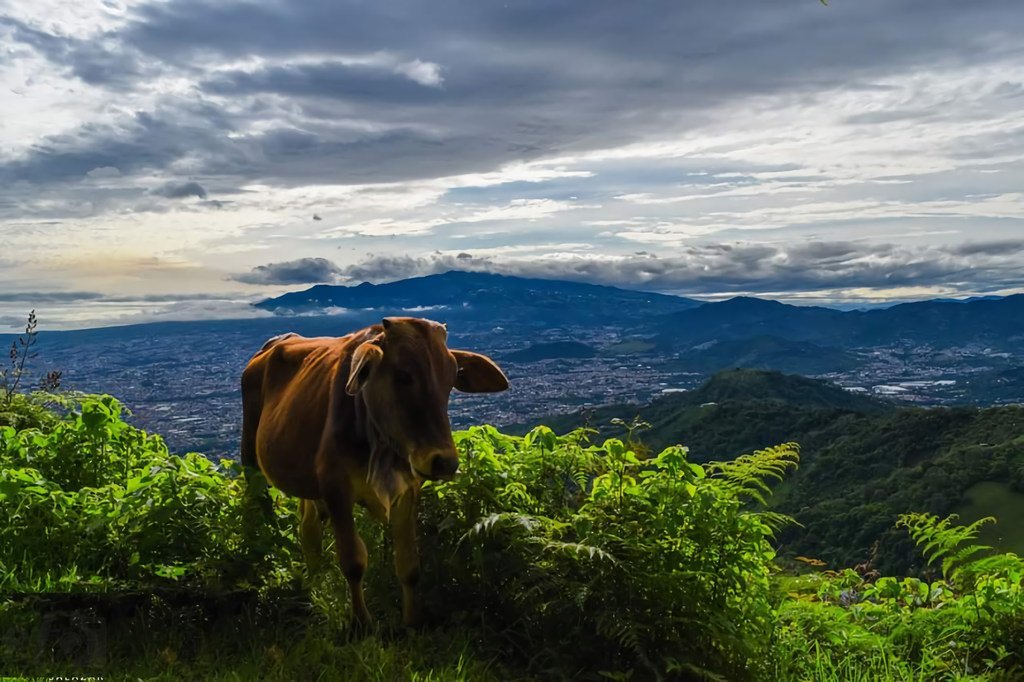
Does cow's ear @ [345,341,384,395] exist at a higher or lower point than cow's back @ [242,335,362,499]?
higher

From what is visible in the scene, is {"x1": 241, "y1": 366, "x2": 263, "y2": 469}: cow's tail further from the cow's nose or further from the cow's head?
the cow's nose

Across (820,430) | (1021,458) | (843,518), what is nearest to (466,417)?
(843,518)

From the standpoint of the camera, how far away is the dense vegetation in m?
4.89

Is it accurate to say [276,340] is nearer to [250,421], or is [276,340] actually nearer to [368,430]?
[250,421]

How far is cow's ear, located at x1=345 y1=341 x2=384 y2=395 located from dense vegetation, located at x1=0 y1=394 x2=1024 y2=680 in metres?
1.31

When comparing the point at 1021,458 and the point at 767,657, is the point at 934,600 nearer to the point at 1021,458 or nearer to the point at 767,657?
the point at 767,657

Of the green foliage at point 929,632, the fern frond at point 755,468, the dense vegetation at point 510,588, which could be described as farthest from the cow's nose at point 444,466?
the green foliage at point 929,632

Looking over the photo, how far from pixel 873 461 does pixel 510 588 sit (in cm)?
13075

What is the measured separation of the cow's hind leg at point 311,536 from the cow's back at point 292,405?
49 cm

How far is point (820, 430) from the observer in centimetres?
13762

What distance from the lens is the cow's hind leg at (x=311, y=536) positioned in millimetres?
6004

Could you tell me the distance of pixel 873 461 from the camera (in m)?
121

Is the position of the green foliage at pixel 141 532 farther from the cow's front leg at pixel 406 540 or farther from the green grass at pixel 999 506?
the green grass at pixel 999 506

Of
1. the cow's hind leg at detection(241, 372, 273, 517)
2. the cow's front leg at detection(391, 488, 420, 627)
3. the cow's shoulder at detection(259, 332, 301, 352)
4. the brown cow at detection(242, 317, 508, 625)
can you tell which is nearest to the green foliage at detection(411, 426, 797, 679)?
the cow's front leg at detection(391, 488, 420, 627)
